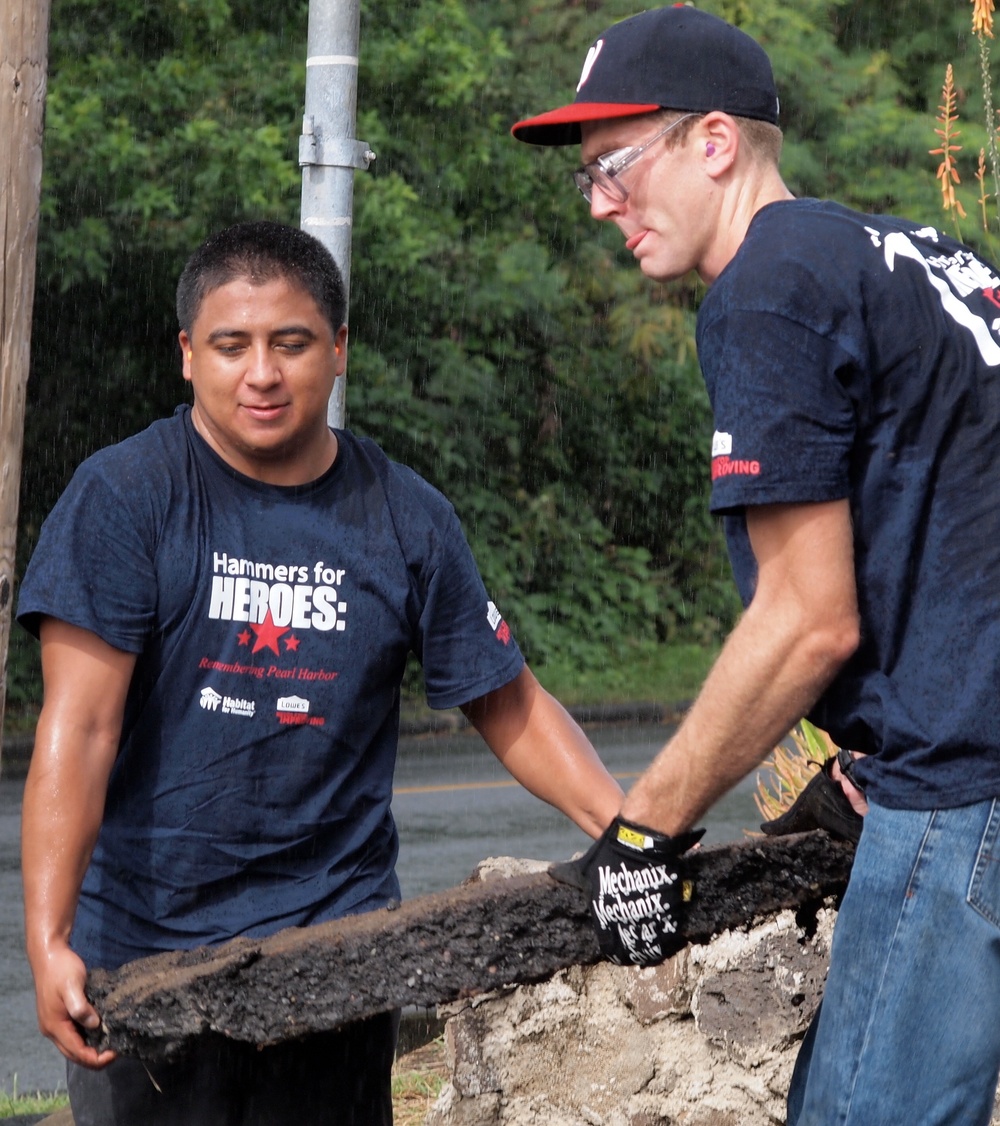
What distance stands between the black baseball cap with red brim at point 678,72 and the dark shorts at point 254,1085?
1.71 metres

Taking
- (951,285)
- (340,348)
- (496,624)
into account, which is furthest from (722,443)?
(340,348)

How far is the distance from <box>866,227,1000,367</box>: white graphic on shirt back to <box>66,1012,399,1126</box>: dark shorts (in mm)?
1619

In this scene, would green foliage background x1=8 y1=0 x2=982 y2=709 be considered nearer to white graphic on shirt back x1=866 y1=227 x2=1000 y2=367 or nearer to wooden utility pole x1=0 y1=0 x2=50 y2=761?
wooden utility pole x1=0 y1=0 x2=50 y2=761

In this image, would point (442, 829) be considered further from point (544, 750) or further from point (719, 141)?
point (719, 141)

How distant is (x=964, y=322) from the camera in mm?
2340

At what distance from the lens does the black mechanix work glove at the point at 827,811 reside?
9.12ft

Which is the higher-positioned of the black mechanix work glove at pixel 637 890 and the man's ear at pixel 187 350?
the man's ear at pixel 187 350

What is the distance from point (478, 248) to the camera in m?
16.1

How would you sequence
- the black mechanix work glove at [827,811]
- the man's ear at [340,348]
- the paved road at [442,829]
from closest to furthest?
the black mechanix work glove at [827,811] < the man's ear at [340,348] < the paved road at [442,829]

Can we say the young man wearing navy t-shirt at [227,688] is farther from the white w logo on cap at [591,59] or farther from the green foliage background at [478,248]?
the green foliage background at [478,248]

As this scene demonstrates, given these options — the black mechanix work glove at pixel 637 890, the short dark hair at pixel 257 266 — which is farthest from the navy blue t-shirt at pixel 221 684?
the black mechanix work glove at pixel 637 890

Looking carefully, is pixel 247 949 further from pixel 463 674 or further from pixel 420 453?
pixel 420 453

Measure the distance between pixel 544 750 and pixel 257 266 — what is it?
44.1 inches

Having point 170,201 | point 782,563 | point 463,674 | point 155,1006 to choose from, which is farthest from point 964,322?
point 170,201
